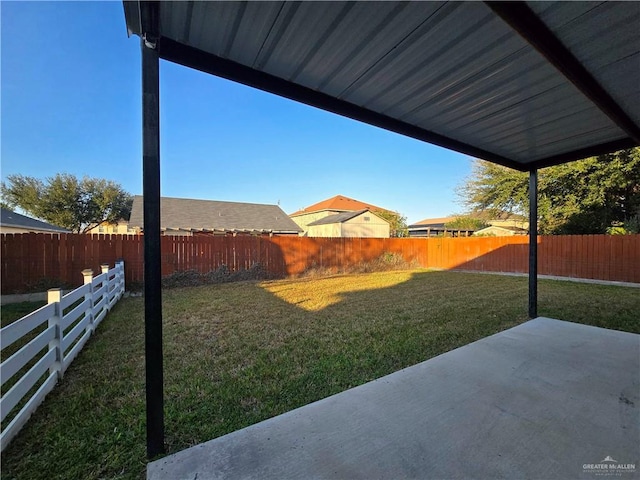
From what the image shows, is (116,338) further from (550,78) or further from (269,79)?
(550,78)

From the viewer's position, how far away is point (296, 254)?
10.7m

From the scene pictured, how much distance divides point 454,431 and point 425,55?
2.44m

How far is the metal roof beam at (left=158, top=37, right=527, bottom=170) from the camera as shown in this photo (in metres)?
1.94

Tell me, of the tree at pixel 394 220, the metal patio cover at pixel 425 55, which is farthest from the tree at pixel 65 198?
the metal patio cover at pixel 425 55

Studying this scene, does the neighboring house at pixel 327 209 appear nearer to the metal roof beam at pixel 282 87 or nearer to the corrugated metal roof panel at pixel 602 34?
the metal roof beam at pixel 282 87

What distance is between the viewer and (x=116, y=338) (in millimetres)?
3711

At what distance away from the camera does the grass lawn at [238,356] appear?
179cm

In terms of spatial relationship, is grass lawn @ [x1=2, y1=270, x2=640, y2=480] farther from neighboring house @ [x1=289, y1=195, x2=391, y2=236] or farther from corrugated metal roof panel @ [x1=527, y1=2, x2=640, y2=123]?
neighboring house @ [x1=289, y1=195, x2=391, y2=236]

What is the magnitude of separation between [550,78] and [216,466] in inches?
136

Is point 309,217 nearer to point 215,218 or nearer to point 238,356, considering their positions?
point 215,218

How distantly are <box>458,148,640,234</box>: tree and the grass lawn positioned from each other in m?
6.12

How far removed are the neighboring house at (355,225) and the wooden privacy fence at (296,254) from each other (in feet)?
34.8

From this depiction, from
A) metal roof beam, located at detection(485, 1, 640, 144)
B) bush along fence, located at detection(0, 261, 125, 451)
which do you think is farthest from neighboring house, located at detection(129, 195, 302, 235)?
metal roof beam, located at detection(485, 1, 640, 144)

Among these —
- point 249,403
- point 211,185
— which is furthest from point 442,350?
point 211,185
